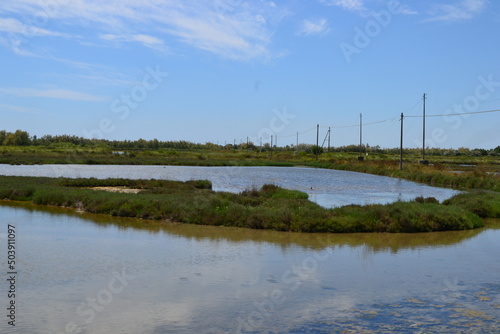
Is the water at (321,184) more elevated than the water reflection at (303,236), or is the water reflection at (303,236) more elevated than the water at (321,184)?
the water at (321,184)

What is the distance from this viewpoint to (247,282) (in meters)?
11.3

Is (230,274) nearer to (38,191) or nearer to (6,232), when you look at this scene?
(6,232)

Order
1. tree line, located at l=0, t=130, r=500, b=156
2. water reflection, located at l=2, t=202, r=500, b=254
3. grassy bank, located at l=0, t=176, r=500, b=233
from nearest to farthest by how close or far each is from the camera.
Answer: water reflection, located at l=2, t=202, r=500, b=254
grassy bank, located at l=0, t=176, r=500, b=233
tree line, located at l=0, t=130, r=500, b=156

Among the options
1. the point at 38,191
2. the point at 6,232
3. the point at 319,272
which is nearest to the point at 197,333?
the point at 319,272

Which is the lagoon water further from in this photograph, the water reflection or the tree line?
the tree line

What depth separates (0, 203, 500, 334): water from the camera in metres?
8.72

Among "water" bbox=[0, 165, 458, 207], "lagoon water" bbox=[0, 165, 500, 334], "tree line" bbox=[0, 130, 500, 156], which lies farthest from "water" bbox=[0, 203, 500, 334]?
"tree line" bbox=[0, 130, 500, 156]

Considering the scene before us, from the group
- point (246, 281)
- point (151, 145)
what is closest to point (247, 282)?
point (246, 281)

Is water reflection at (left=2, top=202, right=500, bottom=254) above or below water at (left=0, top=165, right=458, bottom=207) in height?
below

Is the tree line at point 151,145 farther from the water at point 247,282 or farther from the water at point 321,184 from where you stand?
the water at point 247,282

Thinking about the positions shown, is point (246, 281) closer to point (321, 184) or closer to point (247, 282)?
point (247, 282)

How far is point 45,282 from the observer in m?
10.9

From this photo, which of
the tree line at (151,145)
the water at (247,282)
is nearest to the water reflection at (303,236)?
the water at (247,282)

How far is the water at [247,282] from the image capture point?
8719mm
